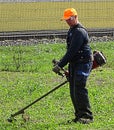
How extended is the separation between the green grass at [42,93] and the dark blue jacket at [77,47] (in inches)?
40.7

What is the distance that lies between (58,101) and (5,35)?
32.2 feet

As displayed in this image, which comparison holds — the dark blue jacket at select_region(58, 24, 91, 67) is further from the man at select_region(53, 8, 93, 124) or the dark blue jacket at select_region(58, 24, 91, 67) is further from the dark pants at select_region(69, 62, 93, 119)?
the dark pants at select_region(69, 62, 93, 119)

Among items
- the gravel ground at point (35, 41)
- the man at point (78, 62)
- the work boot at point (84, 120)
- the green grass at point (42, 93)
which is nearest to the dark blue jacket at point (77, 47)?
the man at point (78, 62)

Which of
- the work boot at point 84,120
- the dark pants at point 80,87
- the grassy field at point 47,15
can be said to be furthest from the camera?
the grassy field at point 47,15

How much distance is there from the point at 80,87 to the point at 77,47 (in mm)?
644

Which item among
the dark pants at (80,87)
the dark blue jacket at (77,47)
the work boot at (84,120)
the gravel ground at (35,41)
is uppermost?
the dark blue jacket at (77,47)

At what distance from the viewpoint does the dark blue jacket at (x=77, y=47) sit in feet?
26.7

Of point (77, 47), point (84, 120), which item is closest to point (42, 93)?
point (84, 120)

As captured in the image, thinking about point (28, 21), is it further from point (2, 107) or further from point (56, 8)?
point (2, 107)

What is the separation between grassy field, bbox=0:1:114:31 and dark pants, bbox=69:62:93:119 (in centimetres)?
1296

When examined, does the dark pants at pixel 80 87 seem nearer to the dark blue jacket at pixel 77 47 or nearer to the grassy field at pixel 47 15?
the dark blue jacket at pixel 77 47

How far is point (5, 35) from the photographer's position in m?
19.4

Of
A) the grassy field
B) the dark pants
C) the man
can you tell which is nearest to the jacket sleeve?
the man

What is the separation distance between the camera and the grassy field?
21.6m
